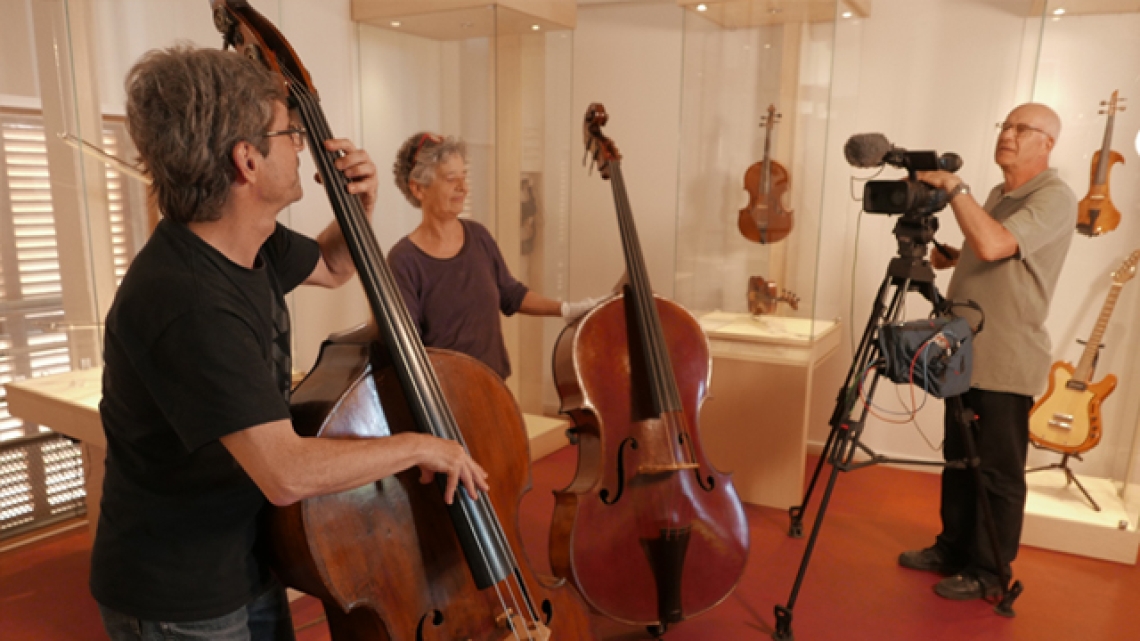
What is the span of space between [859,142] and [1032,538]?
6.74 ft

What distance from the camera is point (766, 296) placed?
379 centimetres

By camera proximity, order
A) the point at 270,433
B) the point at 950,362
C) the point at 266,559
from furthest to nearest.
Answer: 1. the point at 950,362
2. the point at 266,559
3. the point at 270,433

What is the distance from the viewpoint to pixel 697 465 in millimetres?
2238

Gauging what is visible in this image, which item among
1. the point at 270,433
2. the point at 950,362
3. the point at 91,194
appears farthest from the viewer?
the point at 91,194

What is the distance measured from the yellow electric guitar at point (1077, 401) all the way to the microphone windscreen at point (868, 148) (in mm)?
1580

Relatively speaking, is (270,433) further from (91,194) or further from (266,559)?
(91,194)

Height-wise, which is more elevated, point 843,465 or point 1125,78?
point 1125,78

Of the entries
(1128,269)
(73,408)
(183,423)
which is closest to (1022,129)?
(1128,269)

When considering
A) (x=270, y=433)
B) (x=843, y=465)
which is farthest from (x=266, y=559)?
(x=843, y=465)

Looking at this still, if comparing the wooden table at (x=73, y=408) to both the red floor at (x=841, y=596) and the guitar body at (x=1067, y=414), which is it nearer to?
the red floor at (x=841, y=596)

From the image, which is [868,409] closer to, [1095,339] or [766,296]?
[766,296]

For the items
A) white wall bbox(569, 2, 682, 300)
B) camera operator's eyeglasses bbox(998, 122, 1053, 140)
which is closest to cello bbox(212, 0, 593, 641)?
camera operator's eyeglasses bbox(998, 122, 1053, 140)

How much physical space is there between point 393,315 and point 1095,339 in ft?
10.3

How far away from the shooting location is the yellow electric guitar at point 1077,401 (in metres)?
3.28
